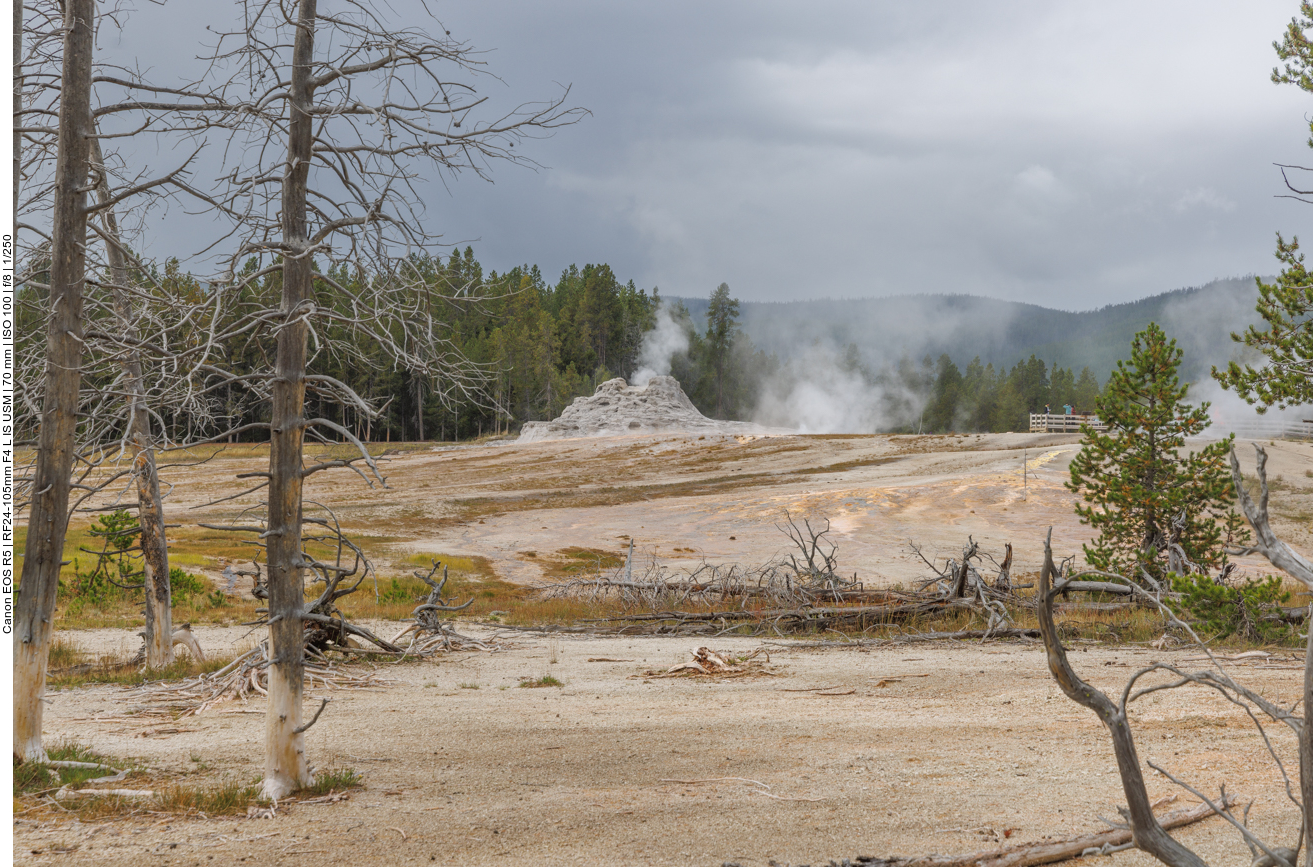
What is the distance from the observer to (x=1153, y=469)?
1534cm

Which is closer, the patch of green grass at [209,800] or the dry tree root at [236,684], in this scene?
the patch of green grass at [209,800]

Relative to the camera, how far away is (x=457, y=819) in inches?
225

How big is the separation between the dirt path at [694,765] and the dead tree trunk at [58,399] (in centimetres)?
125

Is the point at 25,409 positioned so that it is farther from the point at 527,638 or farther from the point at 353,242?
the point at 527,638

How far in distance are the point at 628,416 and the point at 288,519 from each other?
75.1 metres

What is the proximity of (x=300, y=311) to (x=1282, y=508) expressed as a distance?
124ft

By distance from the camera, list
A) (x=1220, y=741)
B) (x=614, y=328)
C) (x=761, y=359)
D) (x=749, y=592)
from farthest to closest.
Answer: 1. (x=761, y=359)
2. (x=614, y=328)
3. (x=749, y=592)
4. (x=1220, y=741)

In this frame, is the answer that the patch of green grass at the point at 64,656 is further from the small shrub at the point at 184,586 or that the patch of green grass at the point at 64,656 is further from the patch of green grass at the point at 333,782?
the patch of green grass at the point at 333,782

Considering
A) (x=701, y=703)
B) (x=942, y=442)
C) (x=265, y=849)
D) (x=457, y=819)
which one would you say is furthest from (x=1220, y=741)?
(x=942, y=442)

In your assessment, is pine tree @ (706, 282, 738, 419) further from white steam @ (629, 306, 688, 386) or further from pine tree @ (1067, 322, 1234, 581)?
pine tree @ (1067, 322, 1234, 581)

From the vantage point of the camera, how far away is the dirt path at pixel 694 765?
509 cm

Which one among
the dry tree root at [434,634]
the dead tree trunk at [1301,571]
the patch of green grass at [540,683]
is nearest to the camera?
the dead tree trunk at [1301,571]

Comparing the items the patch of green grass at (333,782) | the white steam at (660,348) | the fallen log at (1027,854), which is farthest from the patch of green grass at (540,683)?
the white steam at (660,348)

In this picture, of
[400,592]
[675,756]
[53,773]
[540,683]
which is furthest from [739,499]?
[53,773]
